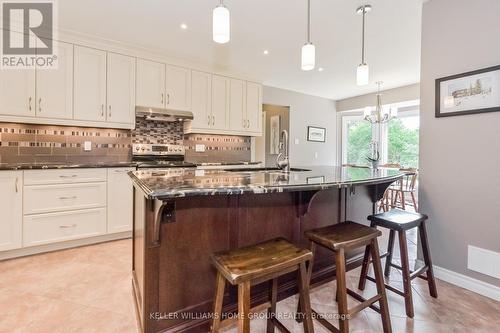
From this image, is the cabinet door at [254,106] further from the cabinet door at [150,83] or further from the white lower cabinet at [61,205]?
the white lower cabinet at [61,205]

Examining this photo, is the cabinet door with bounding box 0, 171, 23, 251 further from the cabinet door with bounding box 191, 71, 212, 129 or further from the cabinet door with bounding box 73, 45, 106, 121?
the cabinet door with bounding box 191, 71, 212, 129

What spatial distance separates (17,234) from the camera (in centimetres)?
252

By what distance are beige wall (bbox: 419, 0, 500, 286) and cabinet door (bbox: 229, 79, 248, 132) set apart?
268 centimetres

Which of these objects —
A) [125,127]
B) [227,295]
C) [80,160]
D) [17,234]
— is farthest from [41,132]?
[227,295]

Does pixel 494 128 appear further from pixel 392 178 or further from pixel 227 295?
pixel 227 295

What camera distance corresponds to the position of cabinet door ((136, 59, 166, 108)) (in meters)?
3.37

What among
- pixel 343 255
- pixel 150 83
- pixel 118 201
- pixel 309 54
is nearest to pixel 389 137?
pixel 309 54

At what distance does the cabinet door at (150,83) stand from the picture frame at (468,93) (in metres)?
3.22

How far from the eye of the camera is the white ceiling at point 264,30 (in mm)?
2396

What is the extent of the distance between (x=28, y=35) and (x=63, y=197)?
1.82 m

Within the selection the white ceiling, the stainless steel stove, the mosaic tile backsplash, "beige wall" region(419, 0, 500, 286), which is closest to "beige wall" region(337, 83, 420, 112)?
the white ceiling

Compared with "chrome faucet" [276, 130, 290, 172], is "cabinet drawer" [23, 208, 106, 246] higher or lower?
lower

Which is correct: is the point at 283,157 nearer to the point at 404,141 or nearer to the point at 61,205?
the point at 61,205

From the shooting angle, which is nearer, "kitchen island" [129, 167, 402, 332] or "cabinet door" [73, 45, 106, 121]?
"kitchen island" [129, 167, 402, 332]
